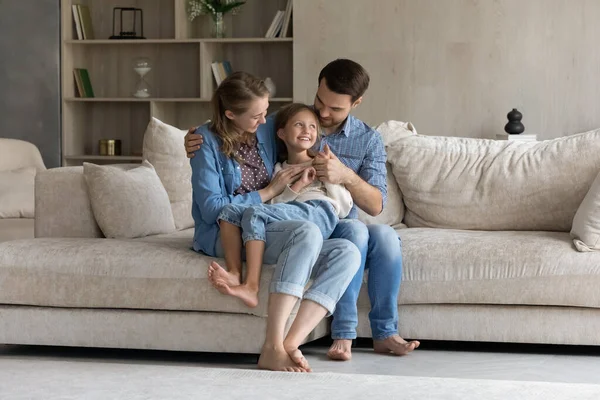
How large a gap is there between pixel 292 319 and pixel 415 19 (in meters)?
3.07

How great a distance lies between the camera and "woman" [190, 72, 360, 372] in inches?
112

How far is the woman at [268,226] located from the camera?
284cm

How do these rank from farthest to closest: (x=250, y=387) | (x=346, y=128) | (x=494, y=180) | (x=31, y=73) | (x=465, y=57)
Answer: (x=31, y=73) < (x=465, y=57) < (x=494, y=180) < (x=346, y=128) < (x=250, y=387)

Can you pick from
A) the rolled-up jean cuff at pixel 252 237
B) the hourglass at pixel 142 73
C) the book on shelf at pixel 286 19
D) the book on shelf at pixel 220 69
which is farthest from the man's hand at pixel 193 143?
the hourglass at pixel 142 73

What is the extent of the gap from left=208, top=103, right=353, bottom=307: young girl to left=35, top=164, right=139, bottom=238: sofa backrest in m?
0.72

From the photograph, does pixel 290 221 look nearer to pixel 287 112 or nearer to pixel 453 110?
pixel 287 112

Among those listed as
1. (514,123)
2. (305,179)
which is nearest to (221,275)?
(305,179)

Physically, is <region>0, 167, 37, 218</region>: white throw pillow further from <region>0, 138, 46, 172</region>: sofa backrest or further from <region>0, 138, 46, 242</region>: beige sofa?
<region>0, 138, 46, 172</region>: sofa backrest

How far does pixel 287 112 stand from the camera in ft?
10.5

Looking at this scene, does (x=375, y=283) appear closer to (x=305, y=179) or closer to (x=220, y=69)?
(x=305, y=179)

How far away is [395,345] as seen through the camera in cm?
314

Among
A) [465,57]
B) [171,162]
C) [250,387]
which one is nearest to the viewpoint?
[250,387]

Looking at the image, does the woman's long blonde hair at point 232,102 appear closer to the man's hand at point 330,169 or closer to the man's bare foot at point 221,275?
the man's hand at point 330,169

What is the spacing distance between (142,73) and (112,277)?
347cm
